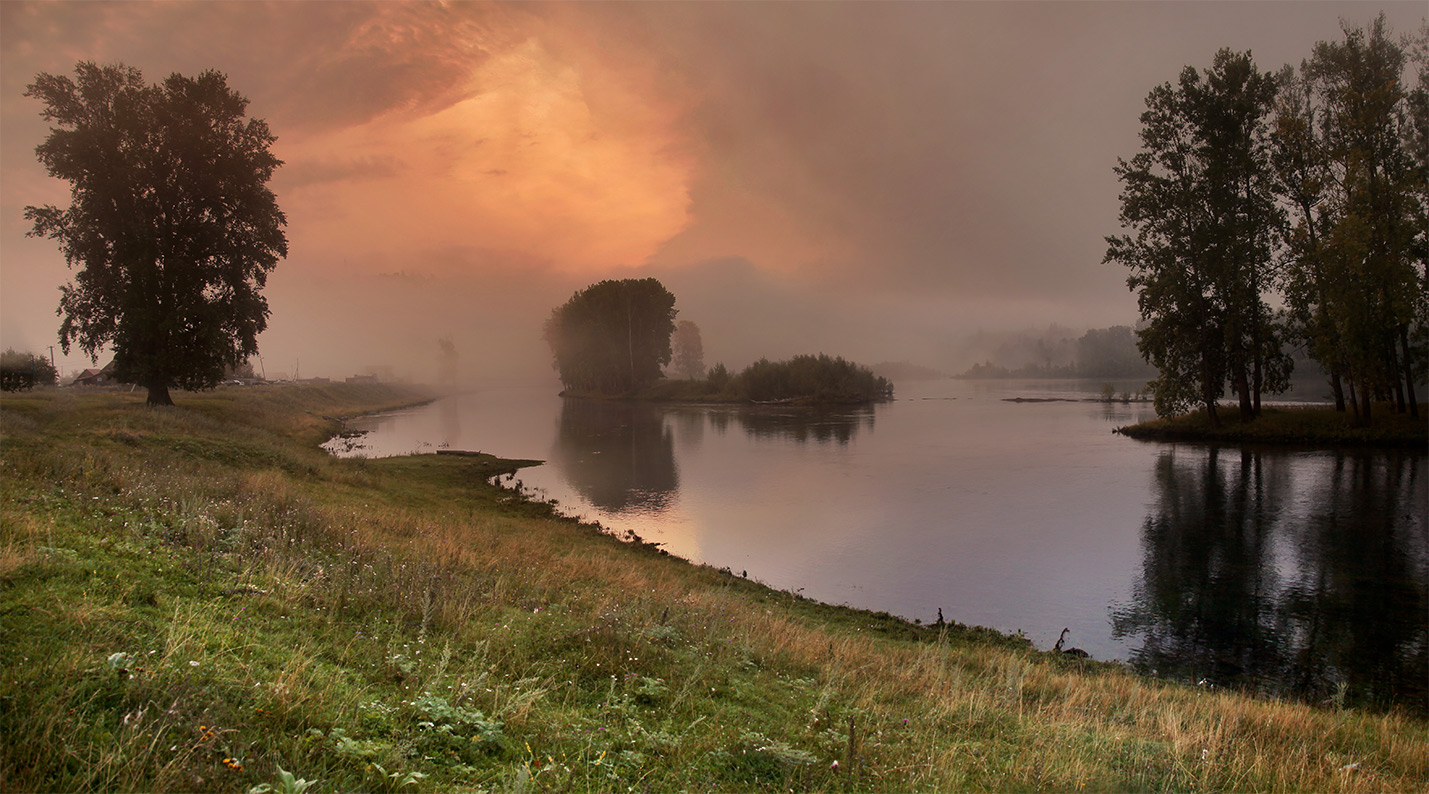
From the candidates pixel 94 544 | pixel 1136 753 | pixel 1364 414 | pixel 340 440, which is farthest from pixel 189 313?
pixel 1364 414

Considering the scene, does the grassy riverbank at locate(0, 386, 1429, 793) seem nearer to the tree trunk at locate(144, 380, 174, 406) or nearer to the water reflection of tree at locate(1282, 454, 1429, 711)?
the water reflection of tree at locate(1282, 454, 1429, 711)

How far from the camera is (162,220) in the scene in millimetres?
29391

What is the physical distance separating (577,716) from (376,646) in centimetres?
206

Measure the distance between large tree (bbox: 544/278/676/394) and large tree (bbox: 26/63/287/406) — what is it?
256 ft

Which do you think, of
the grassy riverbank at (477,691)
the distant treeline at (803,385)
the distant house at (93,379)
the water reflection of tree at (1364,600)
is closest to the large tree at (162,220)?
the grassy riverbank at (477,691)

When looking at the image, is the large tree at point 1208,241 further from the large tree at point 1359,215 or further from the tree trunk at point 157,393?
the tree trunk at point 157,393

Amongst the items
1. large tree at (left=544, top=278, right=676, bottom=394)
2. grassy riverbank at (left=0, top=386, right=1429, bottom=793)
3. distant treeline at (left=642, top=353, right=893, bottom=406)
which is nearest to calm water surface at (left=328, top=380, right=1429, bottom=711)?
grassy riverbank at (left=0, top=386, right=1429, bottom=793)

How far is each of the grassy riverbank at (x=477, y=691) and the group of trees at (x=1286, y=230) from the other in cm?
3448

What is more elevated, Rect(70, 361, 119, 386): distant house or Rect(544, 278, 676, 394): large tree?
Rect(544, 278, 676, 394): large tree

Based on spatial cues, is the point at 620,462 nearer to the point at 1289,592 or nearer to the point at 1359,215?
the point at 1289,592

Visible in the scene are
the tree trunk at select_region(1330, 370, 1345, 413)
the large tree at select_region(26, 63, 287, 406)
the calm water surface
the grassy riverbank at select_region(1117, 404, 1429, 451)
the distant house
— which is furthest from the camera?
the distant house

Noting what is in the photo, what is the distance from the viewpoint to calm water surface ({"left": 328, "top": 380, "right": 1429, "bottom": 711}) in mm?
12805

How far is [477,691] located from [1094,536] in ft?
69.4

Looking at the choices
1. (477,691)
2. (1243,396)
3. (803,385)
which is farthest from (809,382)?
(477,691)
